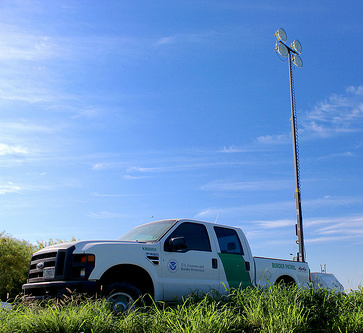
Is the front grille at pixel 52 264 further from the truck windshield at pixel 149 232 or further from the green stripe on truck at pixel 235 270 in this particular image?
the green stripe on truck at pixel 235 270

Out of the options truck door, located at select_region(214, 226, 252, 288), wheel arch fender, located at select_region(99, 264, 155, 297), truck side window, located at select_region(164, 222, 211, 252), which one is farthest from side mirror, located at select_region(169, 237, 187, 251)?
truck door, located at select_region(214, 226, 252, 288)

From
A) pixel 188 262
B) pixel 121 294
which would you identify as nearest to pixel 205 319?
pixel 121 294

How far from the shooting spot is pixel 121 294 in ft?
24.2

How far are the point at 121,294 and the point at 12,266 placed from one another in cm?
1641

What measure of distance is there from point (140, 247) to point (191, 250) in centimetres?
125

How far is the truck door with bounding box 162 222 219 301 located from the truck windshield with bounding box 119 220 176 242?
21 cm

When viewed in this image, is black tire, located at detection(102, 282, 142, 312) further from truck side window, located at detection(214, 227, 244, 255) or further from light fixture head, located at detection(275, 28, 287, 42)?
light fixture head, located at detection(275, 28, 287, 42)

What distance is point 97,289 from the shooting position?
24.0ft

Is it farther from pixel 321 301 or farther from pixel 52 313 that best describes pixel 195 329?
pixel 321 301

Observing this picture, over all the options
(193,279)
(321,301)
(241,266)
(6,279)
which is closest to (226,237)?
(241,266)

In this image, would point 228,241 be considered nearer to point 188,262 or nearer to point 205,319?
point 188,262

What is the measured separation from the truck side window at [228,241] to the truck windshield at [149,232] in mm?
1234

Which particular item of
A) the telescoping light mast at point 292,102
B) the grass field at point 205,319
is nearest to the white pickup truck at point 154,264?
the grass field at point 205,319

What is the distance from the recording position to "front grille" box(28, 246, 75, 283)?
749 cm
